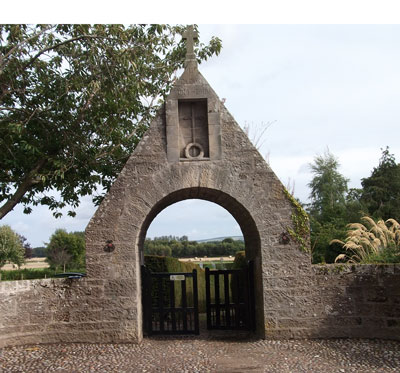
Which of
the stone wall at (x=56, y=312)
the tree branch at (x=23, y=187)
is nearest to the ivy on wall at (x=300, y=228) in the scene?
the stone wall at (x=56, y=312)

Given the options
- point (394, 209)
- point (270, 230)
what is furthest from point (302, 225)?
point (394, 209)

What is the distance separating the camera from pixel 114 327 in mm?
6605

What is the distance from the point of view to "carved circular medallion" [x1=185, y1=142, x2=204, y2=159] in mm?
6988

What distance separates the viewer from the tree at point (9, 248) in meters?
27.8

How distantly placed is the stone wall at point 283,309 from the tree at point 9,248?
23279mm

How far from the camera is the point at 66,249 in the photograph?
31.2 metres

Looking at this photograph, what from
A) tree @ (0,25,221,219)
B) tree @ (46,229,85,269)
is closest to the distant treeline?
tree @ (46,229,85,269)

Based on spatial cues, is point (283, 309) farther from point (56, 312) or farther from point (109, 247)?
point (56, 312)

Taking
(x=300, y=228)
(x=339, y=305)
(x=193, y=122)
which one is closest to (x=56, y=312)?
(x=193, y=122)

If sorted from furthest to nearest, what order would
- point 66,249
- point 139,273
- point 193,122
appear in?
1. point 66,249
2. point 193,122
3. point 139,273

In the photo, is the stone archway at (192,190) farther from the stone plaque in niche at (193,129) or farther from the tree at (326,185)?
the tree at (326,185)

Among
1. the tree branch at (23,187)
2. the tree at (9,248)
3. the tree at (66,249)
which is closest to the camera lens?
the tree branch at (23,187)

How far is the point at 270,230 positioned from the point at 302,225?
1.74 ft

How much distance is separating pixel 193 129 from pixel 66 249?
1051 inches
